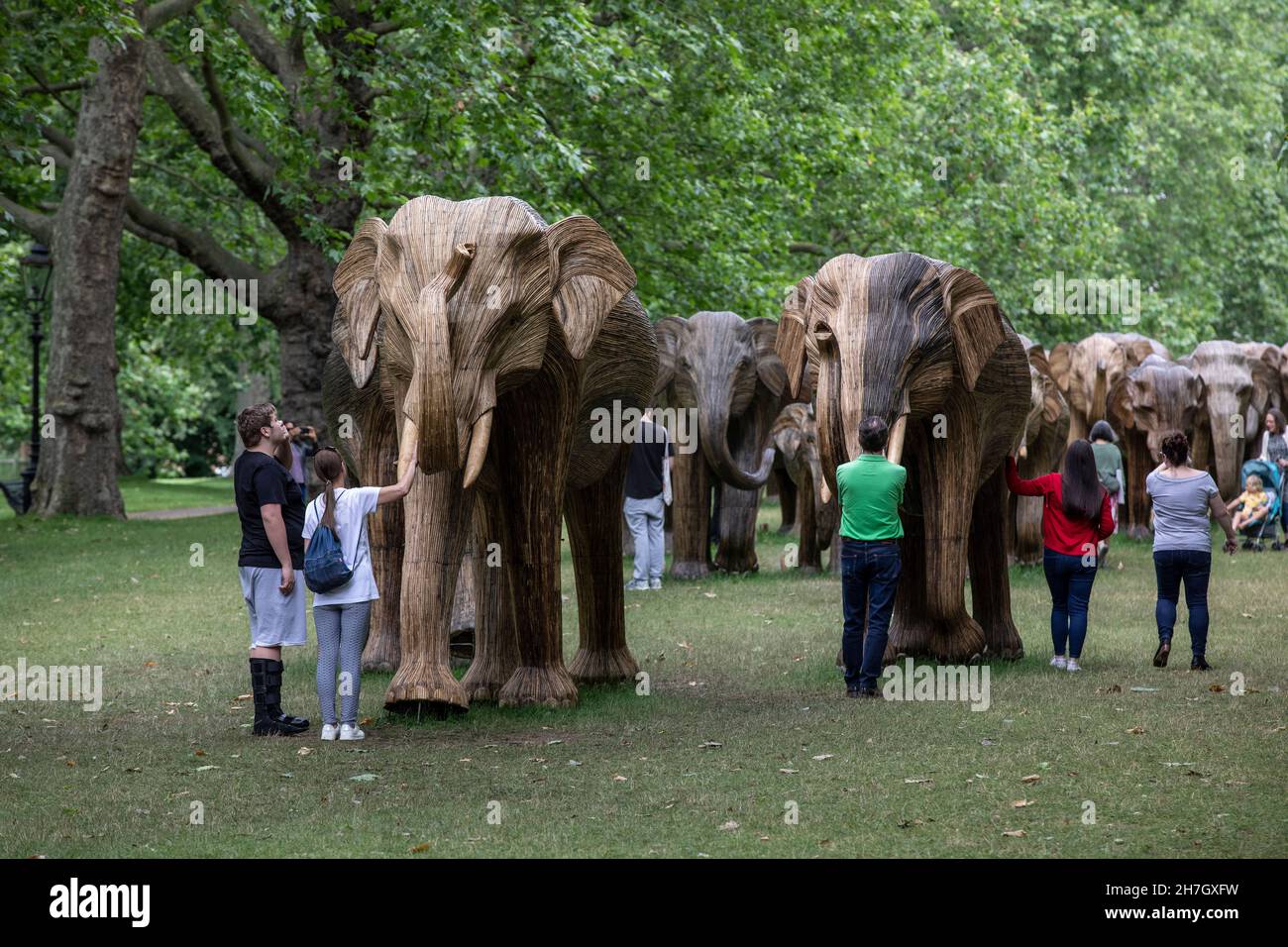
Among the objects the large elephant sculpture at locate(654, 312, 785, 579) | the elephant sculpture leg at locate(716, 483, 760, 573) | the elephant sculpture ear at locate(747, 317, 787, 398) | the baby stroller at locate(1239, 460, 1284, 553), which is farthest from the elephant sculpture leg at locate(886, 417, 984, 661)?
the baby stroller at locate(1239, 460, 1284, 553)

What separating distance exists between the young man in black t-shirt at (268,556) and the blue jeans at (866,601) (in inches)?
129

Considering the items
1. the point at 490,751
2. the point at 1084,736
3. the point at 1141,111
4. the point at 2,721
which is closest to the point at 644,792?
the point at 490,751

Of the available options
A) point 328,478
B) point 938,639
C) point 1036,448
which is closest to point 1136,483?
point 1036,448

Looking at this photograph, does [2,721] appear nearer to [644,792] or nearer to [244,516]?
[244,516]

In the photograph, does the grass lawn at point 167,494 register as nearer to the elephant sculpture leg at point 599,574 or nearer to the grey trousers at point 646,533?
the grey trousers at point 646,533

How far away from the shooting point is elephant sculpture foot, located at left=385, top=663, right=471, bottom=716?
9.23 metres

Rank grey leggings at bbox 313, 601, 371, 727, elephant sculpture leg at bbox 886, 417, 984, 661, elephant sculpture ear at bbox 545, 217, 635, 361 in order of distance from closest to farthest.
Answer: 1. grey leggings at bbox 313, 601, 371, 727
2. elephant sculpture ear at bbox 545, 217, 635, 361
3. elephant sculpture leg at bbox 886, 417, 984, 661

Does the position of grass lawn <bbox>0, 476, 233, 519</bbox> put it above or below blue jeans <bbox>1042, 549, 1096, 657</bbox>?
above

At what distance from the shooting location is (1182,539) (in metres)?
12.0

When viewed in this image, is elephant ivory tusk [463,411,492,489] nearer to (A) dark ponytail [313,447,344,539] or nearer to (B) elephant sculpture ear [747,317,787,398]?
(A) dark ponytail [313,447,344,539]

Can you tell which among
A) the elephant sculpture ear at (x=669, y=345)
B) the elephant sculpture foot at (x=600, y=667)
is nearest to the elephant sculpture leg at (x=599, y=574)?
the elephant sculpture foot at (x=600, y=667)

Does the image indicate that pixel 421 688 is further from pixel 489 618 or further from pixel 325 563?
pixel 489 618

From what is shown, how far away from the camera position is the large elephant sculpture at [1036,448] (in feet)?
63.1

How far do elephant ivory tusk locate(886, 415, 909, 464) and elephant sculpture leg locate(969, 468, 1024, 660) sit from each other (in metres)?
1.80
